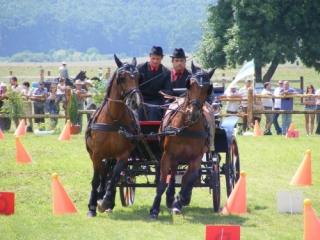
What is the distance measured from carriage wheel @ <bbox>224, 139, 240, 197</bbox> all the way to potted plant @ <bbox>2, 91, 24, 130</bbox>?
1459 cm

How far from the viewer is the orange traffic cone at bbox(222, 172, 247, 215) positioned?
1330cm

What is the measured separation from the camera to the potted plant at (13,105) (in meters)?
29.4

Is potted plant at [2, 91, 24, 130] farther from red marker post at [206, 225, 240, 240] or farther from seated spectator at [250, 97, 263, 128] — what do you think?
red marker post at [206, 225, 240, 240]

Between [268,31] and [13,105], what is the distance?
18.6 metres

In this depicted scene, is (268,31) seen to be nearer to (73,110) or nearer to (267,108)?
(267,108)

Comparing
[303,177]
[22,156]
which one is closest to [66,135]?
[22,156]

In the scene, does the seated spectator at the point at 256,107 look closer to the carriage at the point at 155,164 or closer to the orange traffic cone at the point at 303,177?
the orange traffic cone at the point at 303,177

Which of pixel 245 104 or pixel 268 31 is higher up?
pixel 268 31

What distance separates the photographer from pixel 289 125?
29.3m

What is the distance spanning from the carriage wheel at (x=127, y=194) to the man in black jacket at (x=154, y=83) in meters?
0.92

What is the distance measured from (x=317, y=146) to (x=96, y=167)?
12373mm

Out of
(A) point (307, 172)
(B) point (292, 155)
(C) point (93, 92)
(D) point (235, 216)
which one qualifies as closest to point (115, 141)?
(D) point (235, 216)

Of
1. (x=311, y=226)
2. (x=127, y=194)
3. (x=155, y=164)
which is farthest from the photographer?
(x=127, y=194)

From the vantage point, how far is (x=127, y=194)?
47.6 feet
